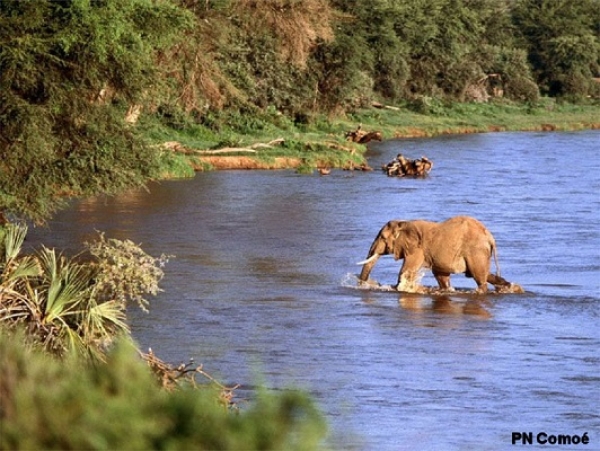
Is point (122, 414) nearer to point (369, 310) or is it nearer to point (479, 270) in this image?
point (369, 310)

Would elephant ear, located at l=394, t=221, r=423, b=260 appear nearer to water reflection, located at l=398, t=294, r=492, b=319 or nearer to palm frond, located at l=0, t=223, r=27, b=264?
water reflection, located at l=398, t=294, r=492, b=319

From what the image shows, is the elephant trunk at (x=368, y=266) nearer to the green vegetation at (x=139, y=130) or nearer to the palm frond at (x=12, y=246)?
the green vegetation at (x=139, y=130)

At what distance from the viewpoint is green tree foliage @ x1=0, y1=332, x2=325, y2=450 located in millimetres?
4672

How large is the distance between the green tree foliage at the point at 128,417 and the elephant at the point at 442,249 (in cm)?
1517

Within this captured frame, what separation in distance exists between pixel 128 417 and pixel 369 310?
14.3 m

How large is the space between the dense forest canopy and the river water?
7.70ft

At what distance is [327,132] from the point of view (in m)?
53.3

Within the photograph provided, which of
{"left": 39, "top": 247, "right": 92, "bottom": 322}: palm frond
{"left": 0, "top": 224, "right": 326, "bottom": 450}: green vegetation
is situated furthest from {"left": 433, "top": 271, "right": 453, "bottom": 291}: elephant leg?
{"left": 0, "top": 224, "right": 326, "bottom": 450}: green vegetation

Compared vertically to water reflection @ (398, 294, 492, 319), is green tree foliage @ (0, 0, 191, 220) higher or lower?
higher

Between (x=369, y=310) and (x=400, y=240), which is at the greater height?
(x=400, y=240)

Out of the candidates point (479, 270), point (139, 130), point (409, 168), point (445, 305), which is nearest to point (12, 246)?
point (445, 305)

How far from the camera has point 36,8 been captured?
18.5 metres

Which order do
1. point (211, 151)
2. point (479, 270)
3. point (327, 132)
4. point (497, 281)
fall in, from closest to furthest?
point (479, 270)
point (497, 281)
point (211, 151)
point (327, 132)

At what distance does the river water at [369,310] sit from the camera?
13.6m
